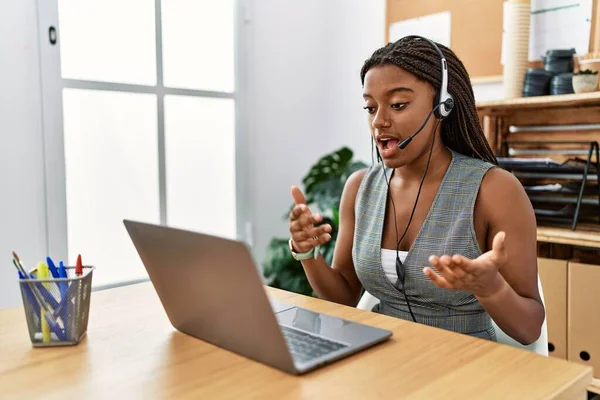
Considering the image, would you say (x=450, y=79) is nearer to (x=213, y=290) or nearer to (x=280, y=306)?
(x=280, y=306)

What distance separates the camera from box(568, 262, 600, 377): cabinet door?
6.14ft

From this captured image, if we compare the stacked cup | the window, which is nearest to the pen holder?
the window

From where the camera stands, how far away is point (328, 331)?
879 millimetres

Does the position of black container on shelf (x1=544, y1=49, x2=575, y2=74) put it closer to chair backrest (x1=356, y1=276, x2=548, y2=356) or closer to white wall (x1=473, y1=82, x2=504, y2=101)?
white wall (x1=473, y1=82, x2=504, y2=101)

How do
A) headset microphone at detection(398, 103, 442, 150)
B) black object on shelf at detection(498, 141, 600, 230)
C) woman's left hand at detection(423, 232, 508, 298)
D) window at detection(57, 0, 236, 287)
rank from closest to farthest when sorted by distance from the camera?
woman's left hand at detection(423, 232, 508, 298) < headset microphone at detection(398, 103, 442, 150) < black object on shelf at detection(498, 141, 600, 230) < window at detection(57, 0, 236, 287)

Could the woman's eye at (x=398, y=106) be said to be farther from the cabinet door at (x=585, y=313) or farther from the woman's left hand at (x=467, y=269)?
the cabinet door at (x=585, y=313)

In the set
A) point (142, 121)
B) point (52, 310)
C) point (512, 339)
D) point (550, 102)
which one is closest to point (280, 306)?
point (52, 310)

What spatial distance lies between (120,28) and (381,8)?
128cm

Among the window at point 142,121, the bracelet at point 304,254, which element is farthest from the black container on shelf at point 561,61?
the window at point 142,121

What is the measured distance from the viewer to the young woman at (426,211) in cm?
112

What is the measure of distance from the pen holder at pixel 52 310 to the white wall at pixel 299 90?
6.87ft

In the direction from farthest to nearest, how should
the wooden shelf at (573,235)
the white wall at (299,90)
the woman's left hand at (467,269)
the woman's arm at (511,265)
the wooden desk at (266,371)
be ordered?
the white wall at (299,90)
the wooden shelf at (573,235)
the woman's arm at (511,265)
the woman's left hand at (467,269)
the wooden desk at (266,371)

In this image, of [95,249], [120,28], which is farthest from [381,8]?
[95,249]

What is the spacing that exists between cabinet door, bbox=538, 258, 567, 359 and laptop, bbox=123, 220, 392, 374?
4.26 ft
